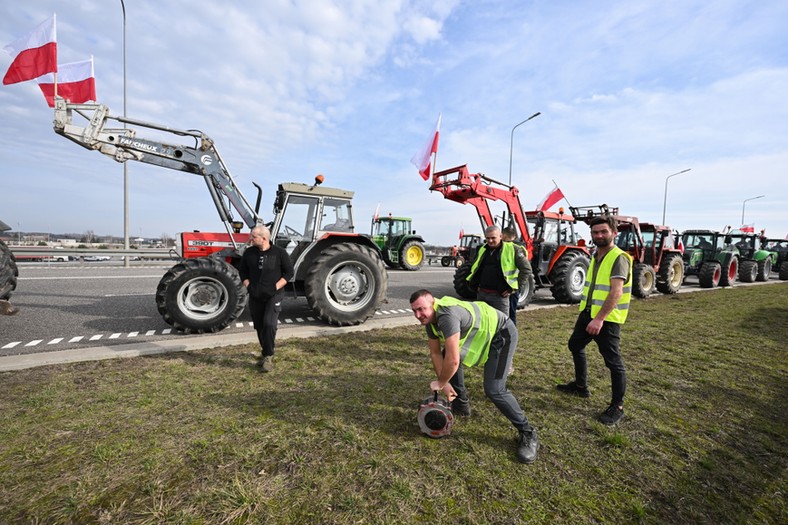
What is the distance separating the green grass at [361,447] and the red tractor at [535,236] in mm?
4134

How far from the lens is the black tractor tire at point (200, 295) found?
503 cm

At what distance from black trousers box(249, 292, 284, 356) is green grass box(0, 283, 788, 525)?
314mm

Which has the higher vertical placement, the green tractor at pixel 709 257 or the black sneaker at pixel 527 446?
the green tractor at pixel 709 257

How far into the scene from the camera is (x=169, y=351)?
14.6ft

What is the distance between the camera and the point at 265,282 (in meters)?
4.01

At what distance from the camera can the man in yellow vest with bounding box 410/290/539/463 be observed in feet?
7.98

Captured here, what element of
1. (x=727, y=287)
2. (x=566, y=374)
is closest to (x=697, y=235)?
(x=727, y=287)

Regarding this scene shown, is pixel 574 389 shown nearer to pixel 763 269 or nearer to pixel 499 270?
pixel 499 270

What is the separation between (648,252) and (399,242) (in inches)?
395

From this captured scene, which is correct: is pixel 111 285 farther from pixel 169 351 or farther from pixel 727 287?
pixel 727 287

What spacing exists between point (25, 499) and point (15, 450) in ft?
2.10

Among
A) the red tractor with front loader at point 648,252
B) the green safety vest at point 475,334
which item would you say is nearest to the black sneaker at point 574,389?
the green safety vest at point 475,334

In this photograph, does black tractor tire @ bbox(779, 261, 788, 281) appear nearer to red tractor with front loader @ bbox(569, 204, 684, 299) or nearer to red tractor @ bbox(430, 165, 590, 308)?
red tractor with front loader @ bbox(569, 204, 684, 299)

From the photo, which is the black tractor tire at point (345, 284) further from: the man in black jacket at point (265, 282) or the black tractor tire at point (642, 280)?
the black tractor tire at point (642, 280)
